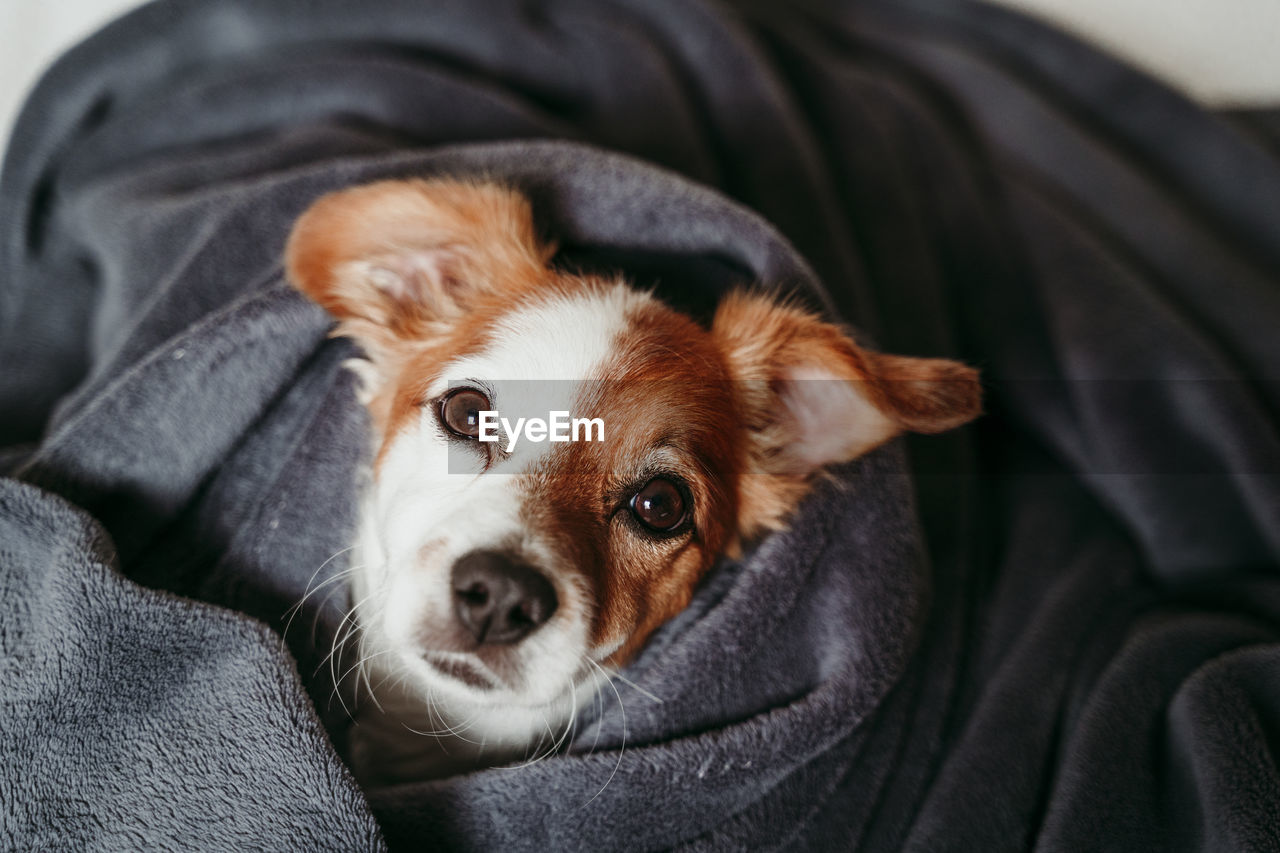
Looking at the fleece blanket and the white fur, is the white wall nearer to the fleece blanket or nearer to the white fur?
the fleece blanket

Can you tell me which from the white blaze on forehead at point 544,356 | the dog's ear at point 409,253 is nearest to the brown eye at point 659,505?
the white blaze on forehead at point 544,356

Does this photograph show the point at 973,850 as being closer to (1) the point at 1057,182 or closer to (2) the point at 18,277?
(1) the point at 1057,182

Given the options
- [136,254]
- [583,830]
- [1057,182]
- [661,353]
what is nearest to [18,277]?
[136,254]

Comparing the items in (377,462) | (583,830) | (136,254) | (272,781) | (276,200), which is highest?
(276,200)

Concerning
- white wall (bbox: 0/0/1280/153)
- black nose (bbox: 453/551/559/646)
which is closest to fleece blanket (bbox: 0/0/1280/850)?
white wall (bbox: 0/0/1280/153)

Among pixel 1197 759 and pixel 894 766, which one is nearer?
pixel 1197 759

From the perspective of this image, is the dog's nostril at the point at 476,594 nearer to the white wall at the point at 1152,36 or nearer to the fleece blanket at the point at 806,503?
the fleece blanket at the point at 806,503
